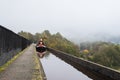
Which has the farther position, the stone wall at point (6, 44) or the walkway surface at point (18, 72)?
the stone wall at point (6, 44)

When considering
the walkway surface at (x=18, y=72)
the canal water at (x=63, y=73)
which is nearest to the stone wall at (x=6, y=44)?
the walkway surface at (x=18, y=72)

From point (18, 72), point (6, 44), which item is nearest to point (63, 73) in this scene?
point (18, 72)

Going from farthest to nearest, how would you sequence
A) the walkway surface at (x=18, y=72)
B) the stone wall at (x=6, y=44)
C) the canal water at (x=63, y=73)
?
the stone wall at (x=6, y=44)
the canal water at (x=63, y=73)
the walkway surface at (x=18, y=72)

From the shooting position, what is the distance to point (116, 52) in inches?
5153

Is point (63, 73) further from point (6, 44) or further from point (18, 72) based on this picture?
point (6, 44)

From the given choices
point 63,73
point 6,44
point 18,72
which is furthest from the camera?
point 6,44

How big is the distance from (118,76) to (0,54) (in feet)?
26.6

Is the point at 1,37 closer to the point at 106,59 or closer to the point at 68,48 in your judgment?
the point at 68,48

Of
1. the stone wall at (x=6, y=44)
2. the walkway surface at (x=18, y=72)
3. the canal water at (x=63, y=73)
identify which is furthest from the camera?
the stone wall at (x=6, y=44)

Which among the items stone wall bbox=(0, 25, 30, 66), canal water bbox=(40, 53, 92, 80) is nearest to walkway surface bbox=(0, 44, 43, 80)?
stone wall bbox=(0, 25, 30, 66)

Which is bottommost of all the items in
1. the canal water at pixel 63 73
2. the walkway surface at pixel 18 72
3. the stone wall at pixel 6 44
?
the canal water at pixel 63 73

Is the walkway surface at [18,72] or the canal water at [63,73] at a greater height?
the walkway surface at [18,72]

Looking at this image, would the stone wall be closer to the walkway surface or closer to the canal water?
the walkway surface

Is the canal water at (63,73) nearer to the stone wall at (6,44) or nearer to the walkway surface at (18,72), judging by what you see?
the walkway surface at (18,72)
